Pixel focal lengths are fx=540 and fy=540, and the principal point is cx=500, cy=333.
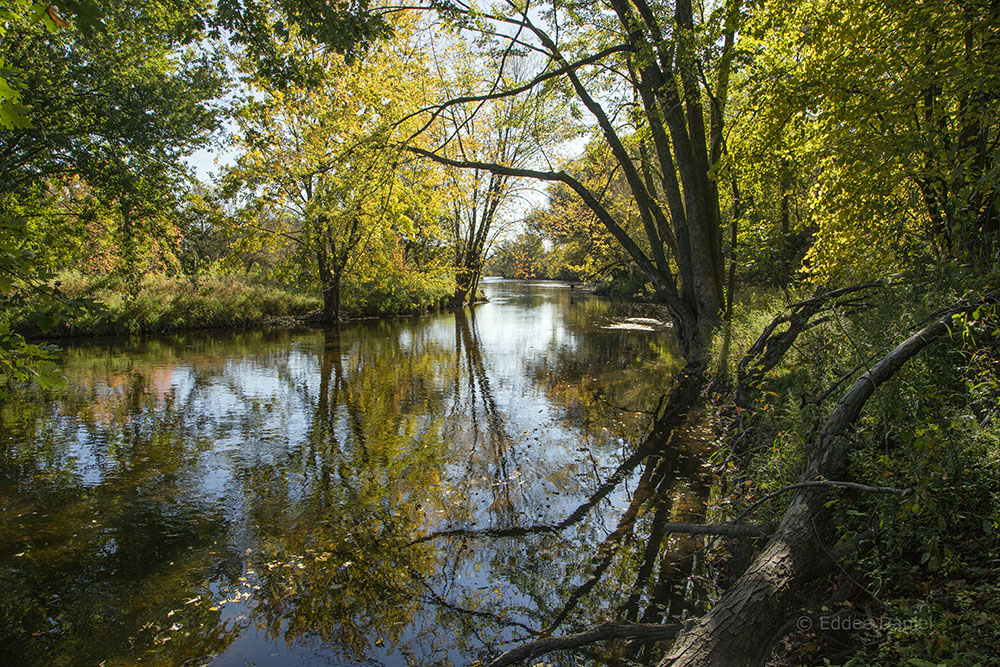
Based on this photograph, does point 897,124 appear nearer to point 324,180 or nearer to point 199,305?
point 324,180

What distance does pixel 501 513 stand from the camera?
6062mm

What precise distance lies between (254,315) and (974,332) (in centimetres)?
2460

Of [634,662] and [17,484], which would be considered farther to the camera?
→ [17,484]

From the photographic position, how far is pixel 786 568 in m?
3.06

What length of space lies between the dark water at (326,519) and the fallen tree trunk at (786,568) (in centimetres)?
136

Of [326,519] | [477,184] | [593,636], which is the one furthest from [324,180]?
[593,636]

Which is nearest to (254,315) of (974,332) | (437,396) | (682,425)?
(437,396)

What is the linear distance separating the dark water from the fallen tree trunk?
1.36 meters

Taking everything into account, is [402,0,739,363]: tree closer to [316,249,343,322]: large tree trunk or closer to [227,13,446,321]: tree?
[227,13,446,321]: tree

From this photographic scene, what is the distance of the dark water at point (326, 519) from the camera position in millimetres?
4156

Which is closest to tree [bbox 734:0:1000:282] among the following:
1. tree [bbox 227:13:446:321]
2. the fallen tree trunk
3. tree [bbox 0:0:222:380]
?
the fallen tree trunk

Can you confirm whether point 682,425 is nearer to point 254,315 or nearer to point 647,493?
point 647,493

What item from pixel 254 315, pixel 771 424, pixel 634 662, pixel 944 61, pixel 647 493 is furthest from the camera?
pixel 254 315

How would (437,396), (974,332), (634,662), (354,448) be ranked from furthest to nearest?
(437,396) < (354,448) < (974,332) < (634,662)
